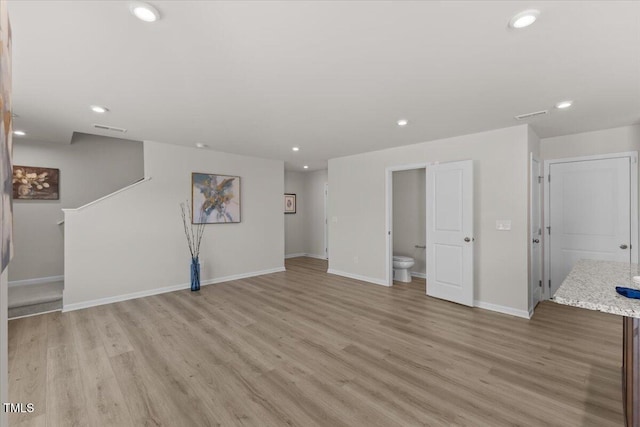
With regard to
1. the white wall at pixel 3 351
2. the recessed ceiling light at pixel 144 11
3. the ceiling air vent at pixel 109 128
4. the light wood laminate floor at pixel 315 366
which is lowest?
the light wood laminate floor at pixel 315 366

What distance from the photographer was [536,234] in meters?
3.92

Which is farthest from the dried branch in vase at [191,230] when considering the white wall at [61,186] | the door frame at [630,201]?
the door frame at [630,201]

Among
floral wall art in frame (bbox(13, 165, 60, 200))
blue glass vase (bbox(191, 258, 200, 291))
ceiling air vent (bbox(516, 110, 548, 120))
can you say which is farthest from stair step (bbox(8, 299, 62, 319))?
ceiling air vent (bbox(516, 110, 548, 120))

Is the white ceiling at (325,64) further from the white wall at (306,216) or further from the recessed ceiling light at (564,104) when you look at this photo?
the white wall at (306,216)

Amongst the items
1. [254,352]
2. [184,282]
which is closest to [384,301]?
[254,352]

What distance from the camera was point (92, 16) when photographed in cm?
162

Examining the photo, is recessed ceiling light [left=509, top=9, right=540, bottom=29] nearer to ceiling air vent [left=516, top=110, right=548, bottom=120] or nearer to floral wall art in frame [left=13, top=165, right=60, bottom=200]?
ceiling air vent [left=516, top=110, right=548, bottom=120]

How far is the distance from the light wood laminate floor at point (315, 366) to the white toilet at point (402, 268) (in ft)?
4.31

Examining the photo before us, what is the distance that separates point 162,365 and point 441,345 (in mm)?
2613

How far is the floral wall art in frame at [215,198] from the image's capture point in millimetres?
5016

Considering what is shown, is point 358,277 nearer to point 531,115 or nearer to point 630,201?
point 531,115

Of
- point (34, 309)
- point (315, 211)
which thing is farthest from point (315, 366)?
point (315, 211)

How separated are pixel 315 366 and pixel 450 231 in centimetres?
283

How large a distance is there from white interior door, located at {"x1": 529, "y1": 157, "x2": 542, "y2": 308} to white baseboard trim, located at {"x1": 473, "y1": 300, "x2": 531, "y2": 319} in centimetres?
32
